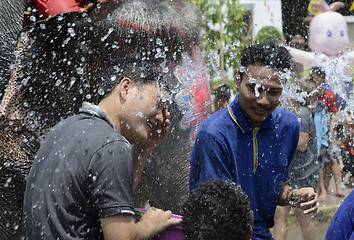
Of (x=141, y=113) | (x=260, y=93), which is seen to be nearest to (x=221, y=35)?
(x=260, y=93)

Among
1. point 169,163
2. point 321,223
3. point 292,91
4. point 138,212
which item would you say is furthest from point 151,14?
point 321,223

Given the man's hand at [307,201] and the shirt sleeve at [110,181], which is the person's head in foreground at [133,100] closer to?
the shirt sleeve at [110,181]

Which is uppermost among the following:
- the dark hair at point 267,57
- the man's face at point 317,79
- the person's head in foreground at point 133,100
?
the person's head in foreground at point 133,100

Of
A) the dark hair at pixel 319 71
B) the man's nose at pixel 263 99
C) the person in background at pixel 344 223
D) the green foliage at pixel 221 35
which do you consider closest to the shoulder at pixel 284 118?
the man's nose at pixel 263 99

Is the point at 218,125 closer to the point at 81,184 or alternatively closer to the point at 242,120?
the point at 242,120

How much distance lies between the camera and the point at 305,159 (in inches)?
187

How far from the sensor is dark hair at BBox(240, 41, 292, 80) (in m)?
2.45

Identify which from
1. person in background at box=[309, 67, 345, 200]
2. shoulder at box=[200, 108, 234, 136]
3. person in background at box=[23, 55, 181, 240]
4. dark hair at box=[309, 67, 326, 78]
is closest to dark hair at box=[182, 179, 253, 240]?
person in background at box=[23, 55, 181, 240]

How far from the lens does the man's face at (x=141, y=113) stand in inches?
72.8

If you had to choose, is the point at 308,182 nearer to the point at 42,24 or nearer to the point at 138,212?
the point at 42,24

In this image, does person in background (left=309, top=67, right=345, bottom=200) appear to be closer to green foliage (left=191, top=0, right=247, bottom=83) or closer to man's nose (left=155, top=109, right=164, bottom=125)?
green foliage (left=191, top=0, right=247, bottom=83)

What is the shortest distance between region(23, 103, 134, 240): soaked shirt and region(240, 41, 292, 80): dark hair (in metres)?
0.93

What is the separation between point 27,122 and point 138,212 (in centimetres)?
122

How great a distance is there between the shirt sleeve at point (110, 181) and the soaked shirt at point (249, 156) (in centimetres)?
65
